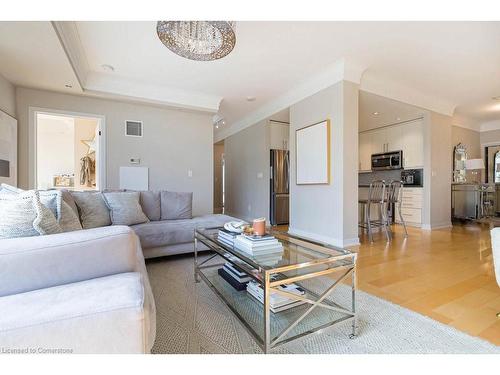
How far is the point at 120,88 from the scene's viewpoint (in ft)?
11.9

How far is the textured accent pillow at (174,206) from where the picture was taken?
9.79ft

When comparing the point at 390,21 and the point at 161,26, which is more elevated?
the point at 390,21

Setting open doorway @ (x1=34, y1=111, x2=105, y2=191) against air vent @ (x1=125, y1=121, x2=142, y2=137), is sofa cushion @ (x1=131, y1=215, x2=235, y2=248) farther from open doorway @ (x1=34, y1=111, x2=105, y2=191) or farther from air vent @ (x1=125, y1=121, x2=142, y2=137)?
open doorway @ (x1=34, y1=111, x2=105, y2=191)

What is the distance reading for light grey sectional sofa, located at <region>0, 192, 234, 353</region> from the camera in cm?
67

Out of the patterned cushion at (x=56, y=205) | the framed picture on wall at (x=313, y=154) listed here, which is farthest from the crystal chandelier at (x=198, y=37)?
the framed picture on wall at (x=313, y=154)

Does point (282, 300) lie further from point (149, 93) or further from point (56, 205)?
point (149, 93)

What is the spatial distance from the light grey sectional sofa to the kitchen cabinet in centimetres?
544

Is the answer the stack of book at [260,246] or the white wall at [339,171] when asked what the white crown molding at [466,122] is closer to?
the white wall at [339,171]

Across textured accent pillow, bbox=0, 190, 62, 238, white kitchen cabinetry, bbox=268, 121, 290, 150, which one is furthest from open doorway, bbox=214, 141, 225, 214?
textured accent pillow, bbox=0, 190, 62, 238

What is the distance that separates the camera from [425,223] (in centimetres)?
456

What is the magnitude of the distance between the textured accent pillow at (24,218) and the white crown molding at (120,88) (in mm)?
2027
